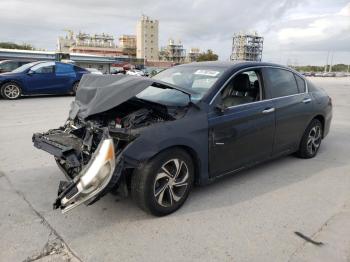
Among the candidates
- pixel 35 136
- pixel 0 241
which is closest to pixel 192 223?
pixel 0 241

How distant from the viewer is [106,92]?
3551 mm

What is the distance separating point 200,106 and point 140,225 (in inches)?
56.3

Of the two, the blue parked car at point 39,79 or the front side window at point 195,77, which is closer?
the front side window at point 195,77

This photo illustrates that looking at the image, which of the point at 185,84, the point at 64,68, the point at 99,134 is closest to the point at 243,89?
the point at 185,84

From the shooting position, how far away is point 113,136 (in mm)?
3219

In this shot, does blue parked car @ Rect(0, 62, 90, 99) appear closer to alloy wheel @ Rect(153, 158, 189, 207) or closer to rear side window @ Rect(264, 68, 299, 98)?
rear side window @ Rect(264, 68, 299, 98)

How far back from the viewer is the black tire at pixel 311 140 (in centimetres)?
537

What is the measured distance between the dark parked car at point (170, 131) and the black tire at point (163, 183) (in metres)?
0.01

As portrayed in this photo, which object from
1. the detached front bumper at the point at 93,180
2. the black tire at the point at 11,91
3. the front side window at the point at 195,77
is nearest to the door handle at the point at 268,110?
the front side window at the point at 195,77

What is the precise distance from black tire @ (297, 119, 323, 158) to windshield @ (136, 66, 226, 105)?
2.08 m

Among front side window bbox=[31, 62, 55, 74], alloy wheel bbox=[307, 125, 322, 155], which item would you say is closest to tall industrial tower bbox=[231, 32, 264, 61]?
front side window bbox=[31, 62, 55, 74]

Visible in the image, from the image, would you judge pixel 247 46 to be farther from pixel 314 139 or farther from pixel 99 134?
pixel 99 134

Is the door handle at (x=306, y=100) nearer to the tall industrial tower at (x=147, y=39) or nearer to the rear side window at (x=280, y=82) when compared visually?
the rear side window at (x=280, y=82)

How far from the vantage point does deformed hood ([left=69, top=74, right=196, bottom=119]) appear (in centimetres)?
340
